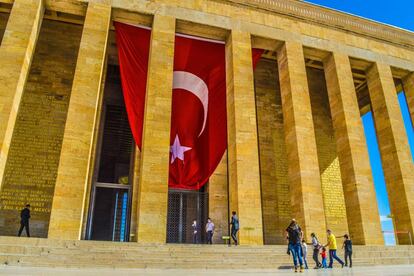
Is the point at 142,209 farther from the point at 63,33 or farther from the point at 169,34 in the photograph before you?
the point at 63,33

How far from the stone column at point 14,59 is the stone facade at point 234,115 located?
43 millimetres

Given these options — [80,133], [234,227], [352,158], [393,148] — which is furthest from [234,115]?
[393,148]

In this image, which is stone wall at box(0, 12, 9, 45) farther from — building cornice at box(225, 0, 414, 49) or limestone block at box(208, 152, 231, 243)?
limestone block at box(208, 152, 231, 243)

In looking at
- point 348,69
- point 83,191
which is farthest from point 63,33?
point 348,69

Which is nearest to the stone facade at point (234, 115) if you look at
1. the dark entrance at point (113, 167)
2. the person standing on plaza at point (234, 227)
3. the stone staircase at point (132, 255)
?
the person standing on plaza at point (234, 227)

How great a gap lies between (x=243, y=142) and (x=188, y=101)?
111 inches

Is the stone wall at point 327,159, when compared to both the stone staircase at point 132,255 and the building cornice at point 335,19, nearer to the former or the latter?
the building cornice at point 335,19

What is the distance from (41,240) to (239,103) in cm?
836

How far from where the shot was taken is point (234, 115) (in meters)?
13.0

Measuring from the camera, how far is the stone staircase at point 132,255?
757cm

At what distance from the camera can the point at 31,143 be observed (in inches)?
507

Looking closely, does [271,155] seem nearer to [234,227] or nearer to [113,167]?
[234,227]

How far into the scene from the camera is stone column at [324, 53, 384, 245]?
43.0 ft

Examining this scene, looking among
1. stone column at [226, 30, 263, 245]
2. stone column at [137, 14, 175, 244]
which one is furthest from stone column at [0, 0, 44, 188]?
stone column at [226, 30, 263, 245]
